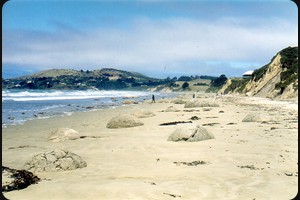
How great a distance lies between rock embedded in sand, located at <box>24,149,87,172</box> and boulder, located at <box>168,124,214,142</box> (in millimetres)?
4840

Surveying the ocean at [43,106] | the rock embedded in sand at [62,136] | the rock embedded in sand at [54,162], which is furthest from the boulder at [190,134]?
the ocean at [43,106]

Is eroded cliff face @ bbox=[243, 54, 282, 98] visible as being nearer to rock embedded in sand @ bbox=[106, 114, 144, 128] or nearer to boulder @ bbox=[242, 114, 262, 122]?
boulder @ bbox=[242, 114, 262, 122]

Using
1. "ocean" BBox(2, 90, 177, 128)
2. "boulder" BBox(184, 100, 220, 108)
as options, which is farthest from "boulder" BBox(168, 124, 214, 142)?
"boulder" BBox(184, 100, 220, 108)

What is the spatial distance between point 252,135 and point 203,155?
499 cm

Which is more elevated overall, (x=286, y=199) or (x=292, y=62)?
(x=292, y=62)

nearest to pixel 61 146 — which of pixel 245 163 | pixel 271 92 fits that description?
pixel 245 163

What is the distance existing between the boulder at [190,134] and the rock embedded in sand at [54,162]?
15.9 feet

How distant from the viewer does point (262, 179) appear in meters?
8.34

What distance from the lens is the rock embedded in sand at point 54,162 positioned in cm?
976

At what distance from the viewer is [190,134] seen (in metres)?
14.0

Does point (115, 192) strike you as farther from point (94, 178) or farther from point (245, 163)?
point (245, 163)

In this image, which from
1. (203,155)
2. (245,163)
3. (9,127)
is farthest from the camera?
(9,127)

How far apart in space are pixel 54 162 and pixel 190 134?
573 centimetres

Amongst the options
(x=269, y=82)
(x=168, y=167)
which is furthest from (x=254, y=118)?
(x=269, y=82)
